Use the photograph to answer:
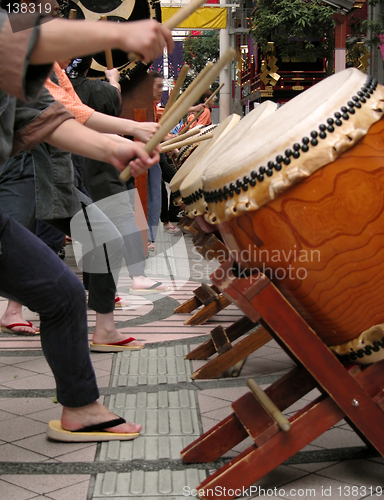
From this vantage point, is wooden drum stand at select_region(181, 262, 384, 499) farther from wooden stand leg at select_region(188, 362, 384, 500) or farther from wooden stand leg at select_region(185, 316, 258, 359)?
wooden stand leg at select_region(185, 316, 258, 359)

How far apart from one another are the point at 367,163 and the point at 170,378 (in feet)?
5.20

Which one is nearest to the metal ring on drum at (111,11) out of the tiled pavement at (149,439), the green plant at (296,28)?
the tiled pavement at (149,439)

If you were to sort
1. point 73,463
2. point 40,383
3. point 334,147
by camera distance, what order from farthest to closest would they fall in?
point 40,383 < point 73,463 < point 334,147

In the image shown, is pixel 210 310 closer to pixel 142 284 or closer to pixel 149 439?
pixel 142 284

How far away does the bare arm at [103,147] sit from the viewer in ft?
5.75

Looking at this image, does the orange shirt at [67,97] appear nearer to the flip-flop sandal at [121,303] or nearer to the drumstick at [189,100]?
the drumstick at [189,100]

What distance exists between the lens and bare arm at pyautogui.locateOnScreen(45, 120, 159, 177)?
1753 mm

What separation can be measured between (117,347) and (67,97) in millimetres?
1387

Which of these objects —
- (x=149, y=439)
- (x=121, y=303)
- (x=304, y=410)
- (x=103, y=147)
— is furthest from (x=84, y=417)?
(x=121, y=303)

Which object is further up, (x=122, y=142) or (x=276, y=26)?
(x=122, y=142)

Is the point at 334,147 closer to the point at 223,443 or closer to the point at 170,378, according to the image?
the point at 223,443

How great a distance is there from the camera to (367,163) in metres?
1.67

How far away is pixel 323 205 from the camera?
5.45ft

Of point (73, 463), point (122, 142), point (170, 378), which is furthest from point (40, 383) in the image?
point (122, 142)
